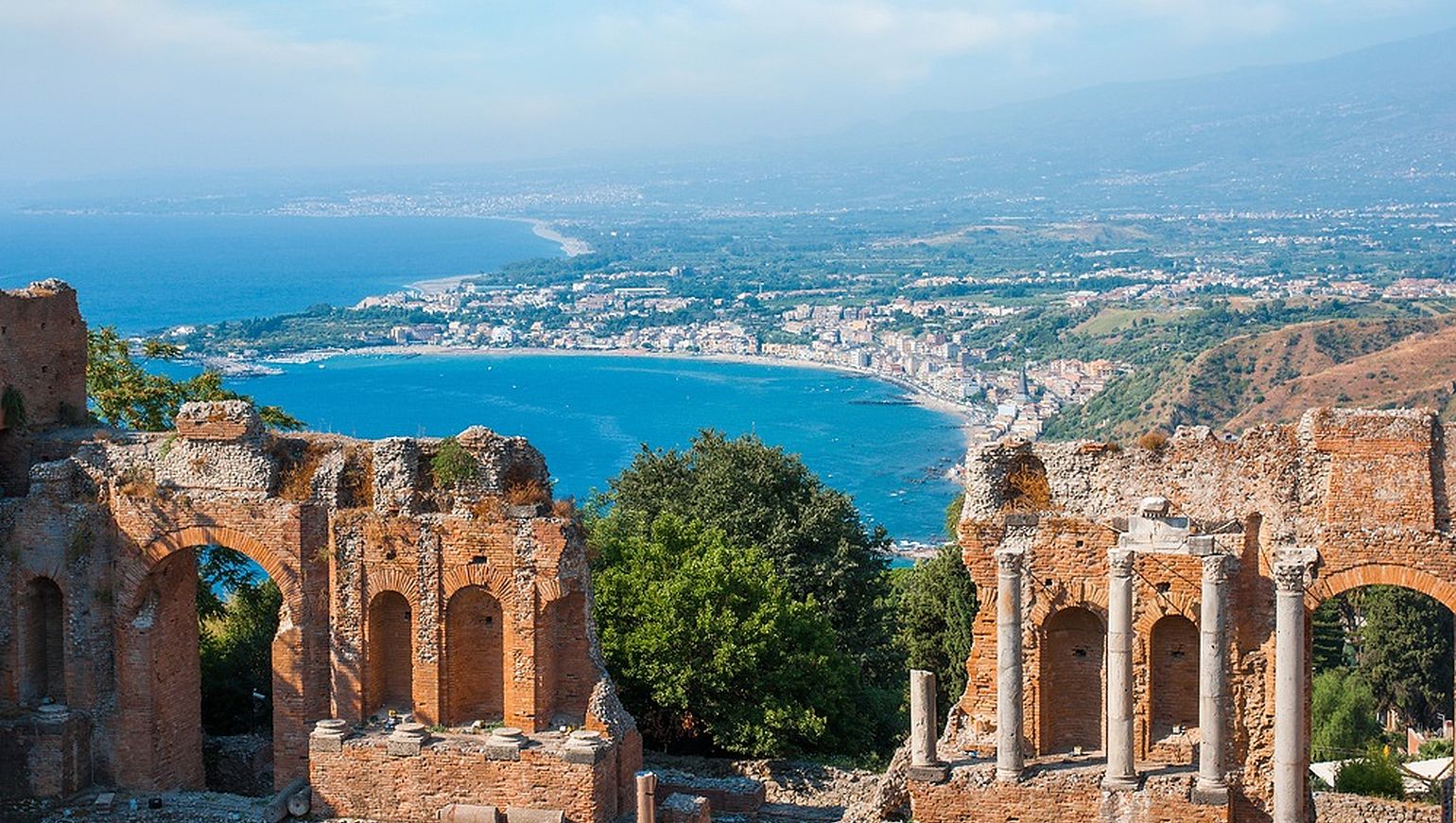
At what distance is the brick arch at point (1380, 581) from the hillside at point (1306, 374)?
6352cm

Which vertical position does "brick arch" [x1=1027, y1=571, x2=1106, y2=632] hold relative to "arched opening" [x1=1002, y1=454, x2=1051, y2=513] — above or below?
below

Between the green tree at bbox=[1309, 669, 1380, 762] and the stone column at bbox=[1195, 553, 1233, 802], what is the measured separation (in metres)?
15.7

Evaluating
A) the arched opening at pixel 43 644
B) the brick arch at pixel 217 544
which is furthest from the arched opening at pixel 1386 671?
the arched opening at pixel 43 644

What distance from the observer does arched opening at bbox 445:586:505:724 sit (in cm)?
2458

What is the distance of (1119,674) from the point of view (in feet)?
70.2

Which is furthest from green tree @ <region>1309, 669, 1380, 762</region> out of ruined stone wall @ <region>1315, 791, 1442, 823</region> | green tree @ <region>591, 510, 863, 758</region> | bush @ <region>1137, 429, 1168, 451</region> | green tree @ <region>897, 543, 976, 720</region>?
bush @ <region>1137, 429, 1168, 451</region>

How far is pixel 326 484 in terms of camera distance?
24359mm

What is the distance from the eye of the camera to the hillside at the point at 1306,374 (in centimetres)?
8631

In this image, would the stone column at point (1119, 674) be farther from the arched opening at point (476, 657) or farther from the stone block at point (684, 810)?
the arched opening at point (476, 657)

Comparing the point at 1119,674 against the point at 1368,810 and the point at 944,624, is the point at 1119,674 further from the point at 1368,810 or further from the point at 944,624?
the point at 944,624

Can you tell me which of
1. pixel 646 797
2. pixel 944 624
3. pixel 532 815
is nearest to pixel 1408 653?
pixel 944 624

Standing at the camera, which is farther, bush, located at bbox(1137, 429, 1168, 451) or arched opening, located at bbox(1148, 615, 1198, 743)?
arched opening, located at bbox(1148, 615, 1198, 743)

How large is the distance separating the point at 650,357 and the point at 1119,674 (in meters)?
177

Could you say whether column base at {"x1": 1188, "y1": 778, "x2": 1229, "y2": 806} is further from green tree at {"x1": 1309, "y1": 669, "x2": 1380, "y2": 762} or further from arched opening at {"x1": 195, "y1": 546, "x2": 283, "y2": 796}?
A: green tree at {"x1": 1309, "y1": 669, "x2": 1380, "y2": 762}
